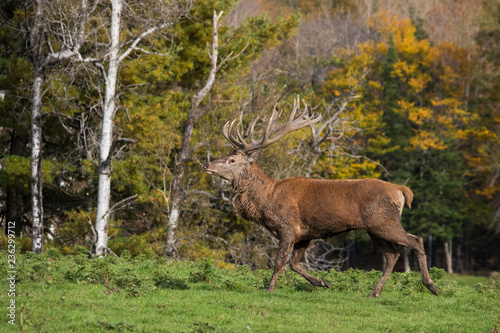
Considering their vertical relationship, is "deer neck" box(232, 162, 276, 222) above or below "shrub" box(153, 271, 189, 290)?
above

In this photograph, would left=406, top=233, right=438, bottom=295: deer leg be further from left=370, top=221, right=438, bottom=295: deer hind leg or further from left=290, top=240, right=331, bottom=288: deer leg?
left=290, top=240, right=331, bottom=288: deer leg

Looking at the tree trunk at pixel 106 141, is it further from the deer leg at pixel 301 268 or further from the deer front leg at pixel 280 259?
the deer front leg at pixel 280 259

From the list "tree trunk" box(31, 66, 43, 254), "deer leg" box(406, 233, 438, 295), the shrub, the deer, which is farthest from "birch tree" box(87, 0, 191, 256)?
"deer leg" box(406, 233, 438, 295)

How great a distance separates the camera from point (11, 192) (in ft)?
75.8

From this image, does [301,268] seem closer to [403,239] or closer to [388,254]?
[388,254]

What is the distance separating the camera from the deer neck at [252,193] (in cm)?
1071

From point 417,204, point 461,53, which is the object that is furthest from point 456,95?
point 417,204

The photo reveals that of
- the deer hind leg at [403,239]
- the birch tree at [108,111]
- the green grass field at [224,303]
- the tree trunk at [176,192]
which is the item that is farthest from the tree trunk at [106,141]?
the deer hind leg at [403,239]

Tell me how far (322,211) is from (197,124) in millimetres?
15831

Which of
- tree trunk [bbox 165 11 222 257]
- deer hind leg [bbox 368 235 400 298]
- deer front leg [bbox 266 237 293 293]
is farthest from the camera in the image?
tree trunk [bbox 165 11 222 257]

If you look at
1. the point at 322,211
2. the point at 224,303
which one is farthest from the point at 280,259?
the point at 224,303

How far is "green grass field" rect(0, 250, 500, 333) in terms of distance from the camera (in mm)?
7352

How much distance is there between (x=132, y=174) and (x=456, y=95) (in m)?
27.0

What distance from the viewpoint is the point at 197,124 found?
83.6ft
